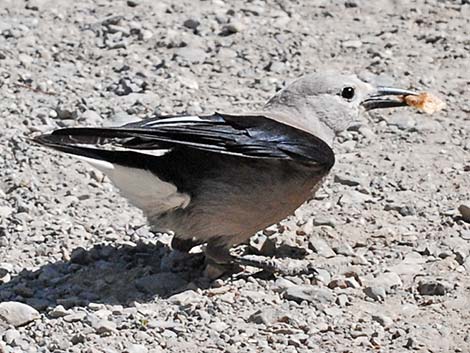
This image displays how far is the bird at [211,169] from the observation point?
21.5ft

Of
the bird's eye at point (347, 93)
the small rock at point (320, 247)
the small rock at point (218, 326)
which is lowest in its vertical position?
the small rock at point (320, 247)

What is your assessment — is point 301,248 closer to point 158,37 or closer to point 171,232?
point 171,232

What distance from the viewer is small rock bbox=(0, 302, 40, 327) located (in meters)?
6.33

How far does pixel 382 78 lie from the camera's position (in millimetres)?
9234

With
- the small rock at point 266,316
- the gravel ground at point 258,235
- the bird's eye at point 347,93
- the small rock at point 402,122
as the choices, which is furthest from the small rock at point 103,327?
the small rock at point 402,122

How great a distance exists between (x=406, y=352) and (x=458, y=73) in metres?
3.71

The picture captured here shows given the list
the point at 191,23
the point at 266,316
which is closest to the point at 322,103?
the point at 266,316

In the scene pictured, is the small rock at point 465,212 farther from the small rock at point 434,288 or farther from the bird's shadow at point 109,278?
the bird's shadow at point 109,278

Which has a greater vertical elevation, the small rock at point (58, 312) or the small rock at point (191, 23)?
the small rock at point (58, 312)

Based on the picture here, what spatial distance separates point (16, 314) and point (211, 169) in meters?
1.17

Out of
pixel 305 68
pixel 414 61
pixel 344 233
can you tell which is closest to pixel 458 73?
pixel 414 61

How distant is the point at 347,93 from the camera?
24.3 feet

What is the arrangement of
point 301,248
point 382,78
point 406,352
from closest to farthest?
point 406,352, point 301,248, point 382,78

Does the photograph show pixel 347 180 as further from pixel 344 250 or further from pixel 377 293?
pixel 377 293
